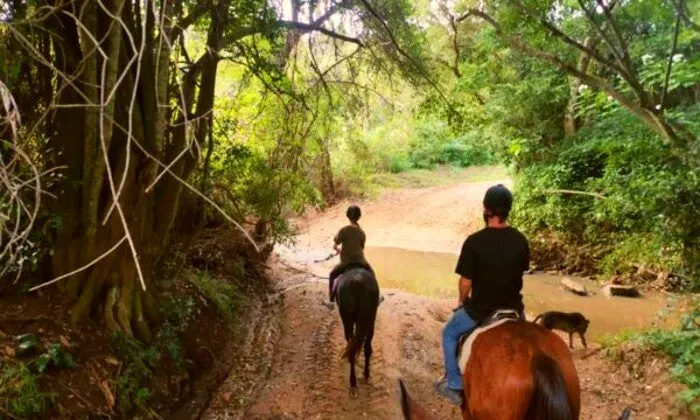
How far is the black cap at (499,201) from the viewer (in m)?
3.66

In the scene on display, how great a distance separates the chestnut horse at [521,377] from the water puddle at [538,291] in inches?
175

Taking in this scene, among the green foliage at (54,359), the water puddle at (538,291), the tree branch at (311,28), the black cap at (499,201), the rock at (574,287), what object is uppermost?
the tree branch at (311,28)

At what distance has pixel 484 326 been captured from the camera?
372 cm

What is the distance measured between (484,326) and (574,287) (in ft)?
24.7

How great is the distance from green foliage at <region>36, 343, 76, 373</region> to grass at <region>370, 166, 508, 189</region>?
1710cm

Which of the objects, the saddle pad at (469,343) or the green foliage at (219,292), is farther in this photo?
the green foliage at (219,292)

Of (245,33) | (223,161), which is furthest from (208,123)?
(223,161)

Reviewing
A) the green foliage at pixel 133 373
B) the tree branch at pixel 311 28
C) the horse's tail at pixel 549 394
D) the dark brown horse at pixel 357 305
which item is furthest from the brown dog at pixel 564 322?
the green foliage at pixel 133 373

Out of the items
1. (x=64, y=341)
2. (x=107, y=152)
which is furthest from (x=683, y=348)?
(x=64, y=341)

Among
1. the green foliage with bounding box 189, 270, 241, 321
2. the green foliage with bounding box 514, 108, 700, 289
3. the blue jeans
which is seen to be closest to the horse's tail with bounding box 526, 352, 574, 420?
the blue jeans

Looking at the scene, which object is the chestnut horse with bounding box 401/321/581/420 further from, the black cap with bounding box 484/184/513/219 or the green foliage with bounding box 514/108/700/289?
the green foliage with bounding box 514/108/700/289

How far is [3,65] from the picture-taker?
3.43 m

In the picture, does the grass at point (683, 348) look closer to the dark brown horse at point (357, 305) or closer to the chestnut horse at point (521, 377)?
the chestnut horse at point (521, 377)

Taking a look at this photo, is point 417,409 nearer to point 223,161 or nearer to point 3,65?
point 3,65
